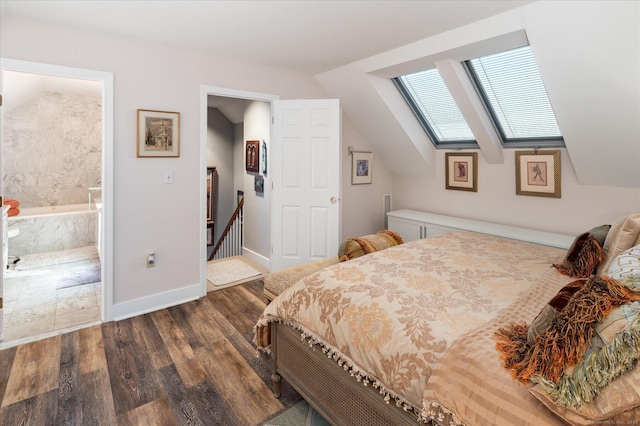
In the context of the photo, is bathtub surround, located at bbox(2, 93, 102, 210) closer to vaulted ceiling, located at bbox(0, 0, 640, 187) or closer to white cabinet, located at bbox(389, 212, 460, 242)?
vaulted ceiling, located at bbox(0, 0, 640, 187)

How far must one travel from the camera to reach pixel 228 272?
14.5 ft

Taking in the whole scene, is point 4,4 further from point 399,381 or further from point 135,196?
point 399,381

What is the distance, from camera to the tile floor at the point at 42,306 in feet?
9.51

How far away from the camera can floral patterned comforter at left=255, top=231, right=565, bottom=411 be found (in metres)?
1.37

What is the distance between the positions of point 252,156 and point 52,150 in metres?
3.21

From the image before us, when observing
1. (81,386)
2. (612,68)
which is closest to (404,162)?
(612,68)

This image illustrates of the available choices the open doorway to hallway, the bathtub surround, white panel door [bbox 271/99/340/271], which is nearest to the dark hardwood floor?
the open doorway to hallway

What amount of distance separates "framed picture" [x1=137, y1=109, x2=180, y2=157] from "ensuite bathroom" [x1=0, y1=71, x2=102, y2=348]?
6.05 ft

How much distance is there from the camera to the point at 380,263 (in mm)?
2229

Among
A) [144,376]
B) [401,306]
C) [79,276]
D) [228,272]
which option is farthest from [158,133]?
[401,306]

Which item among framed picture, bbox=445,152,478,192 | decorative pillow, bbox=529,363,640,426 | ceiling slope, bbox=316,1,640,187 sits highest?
ceiling slope, bbox=316,1,640,187

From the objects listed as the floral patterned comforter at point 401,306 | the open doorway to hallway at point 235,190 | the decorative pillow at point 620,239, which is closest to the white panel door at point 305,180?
the open doorway to hallway at point 235,190

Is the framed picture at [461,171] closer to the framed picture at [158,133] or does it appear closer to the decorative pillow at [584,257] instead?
the decorative pillow at [584,257]

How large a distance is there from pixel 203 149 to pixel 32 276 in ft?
8.88
